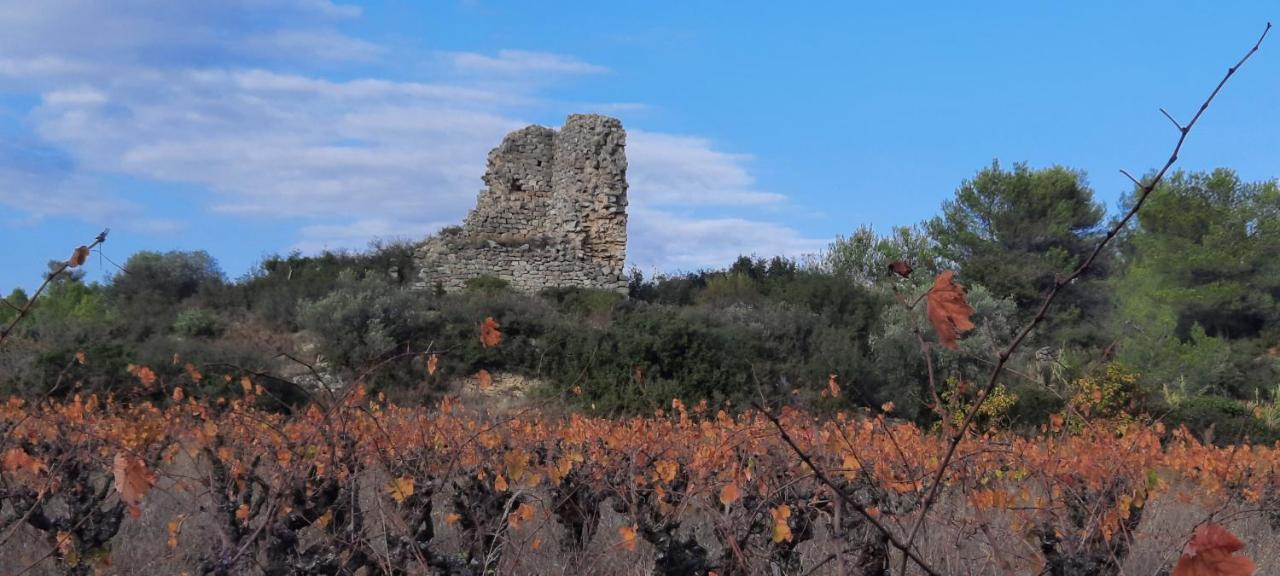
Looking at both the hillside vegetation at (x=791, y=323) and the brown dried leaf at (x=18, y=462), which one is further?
the hillside vegetation at (x=791, y=323)

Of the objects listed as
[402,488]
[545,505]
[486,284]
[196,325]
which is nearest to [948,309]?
[402,488]

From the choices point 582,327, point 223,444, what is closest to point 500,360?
point 582,327

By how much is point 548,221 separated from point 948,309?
2372cm

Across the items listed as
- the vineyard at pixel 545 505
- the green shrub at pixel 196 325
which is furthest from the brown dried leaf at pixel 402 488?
the green shrub at pixel 196 325

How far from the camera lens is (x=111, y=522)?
486 cm

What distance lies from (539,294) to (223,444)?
15947 mm

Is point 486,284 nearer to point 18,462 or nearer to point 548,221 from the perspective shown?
point 548,221

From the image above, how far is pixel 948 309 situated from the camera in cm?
130

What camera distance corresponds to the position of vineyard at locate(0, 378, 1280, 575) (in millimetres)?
4047

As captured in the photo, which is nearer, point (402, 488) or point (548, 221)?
point (402, 488)

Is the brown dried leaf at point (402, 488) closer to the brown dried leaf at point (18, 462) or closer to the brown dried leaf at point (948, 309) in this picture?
the brown dried leaf at point (18, 462)

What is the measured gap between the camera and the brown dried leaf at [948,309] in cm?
129

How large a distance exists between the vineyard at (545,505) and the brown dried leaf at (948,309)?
2.15 m

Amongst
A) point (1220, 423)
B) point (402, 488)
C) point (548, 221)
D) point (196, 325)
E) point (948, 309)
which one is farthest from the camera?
point (548, 221)
